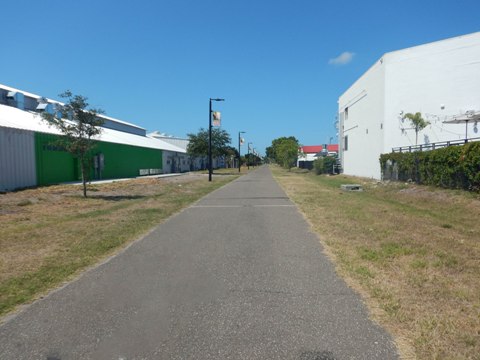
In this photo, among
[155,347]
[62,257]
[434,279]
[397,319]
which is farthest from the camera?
[62,257]

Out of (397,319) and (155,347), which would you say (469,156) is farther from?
(155,347)

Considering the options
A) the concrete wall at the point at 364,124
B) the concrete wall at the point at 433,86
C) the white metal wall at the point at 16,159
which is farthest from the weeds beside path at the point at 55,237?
the concrete wall at the point at 364,124

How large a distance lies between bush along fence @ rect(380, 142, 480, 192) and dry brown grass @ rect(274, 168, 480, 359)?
3.00 meters

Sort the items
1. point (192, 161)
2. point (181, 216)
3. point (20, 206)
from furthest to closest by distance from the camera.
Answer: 1. point (192, 161)
2. point (20, 206)
3. point (181, 216)

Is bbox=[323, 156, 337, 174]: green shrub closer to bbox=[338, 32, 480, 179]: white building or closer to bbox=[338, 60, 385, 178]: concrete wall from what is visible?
bbox=[338, 60, 385, 178]: concrete wall

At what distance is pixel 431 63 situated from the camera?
96.4 feet

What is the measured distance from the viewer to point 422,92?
2986 centimetres

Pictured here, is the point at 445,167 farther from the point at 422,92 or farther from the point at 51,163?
the point at 51,163

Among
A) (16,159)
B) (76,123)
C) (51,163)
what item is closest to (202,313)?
(76,123)

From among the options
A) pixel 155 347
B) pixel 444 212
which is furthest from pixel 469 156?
pixel 155 347

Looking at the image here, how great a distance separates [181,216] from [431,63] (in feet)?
84.5

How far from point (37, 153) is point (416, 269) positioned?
24.5 meters

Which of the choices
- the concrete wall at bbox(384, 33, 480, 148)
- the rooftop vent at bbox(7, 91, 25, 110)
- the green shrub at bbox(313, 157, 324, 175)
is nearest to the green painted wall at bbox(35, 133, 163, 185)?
the rooftop vent at bbox(7, 91, 25, 110)

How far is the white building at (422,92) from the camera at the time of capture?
27.6 meters
